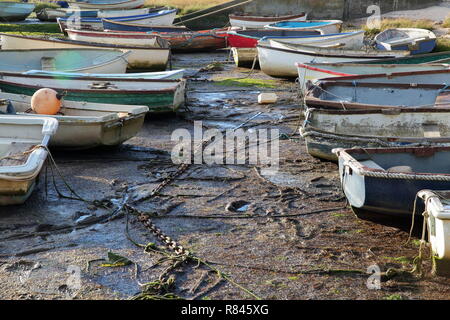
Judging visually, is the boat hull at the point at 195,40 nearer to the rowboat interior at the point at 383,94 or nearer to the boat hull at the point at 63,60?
the boat hull at the point at 63,60

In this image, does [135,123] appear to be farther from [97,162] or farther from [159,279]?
[159,279]

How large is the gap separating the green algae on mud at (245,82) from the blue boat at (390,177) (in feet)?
28.8

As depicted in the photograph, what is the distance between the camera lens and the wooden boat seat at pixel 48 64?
1467 centimetres

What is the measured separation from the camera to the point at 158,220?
721cm

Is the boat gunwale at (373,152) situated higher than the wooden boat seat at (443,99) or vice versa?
the boat gunwale at (373,152)

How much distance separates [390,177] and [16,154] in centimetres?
419

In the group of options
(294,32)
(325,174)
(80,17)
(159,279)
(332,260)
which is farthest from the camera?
(80,17)

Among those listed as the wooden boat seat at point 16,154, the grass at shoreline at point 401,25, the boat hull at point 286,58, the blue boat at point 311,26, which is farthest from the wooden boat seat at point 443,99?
the grass at shoreline at point 401,25

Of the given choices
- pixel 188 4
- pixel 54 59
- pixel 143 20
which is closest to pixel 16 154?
pixel 54 59

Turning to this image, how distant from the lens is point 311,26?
72.2 ft

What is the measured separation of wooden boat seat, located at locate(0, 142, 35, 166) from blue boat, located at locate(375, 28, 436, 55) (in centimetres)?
1206

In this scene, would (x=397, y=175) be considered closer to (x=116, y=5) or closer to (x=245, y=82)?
(x=245, y=82)

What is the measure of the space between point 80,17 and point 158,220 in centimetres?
2303

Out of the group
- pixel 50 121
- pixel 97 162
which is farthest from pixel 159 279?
pixel 97 162
